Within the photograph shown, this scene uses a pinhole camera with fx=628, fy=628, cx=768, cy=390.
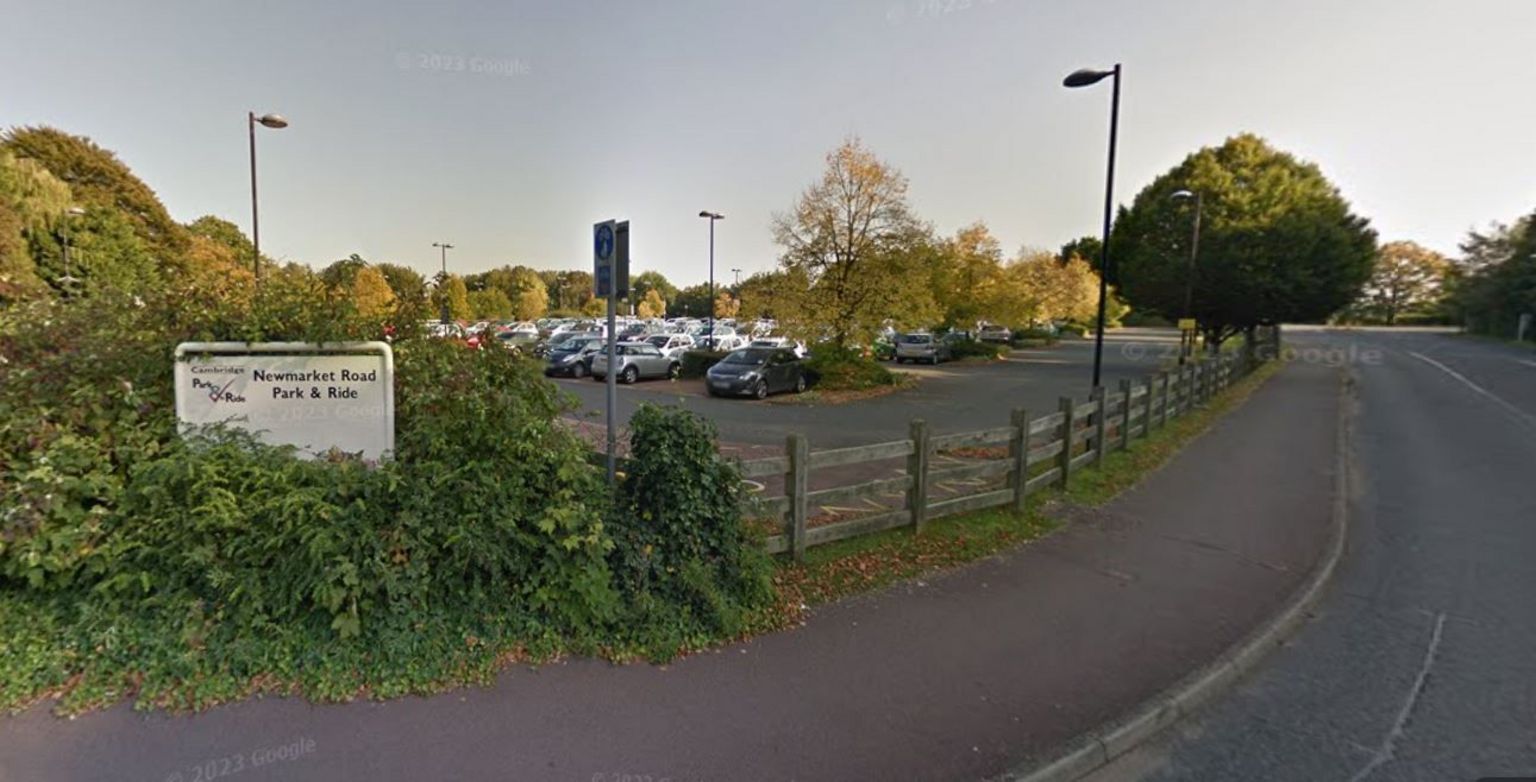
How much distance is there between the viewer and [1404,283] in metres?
82.1

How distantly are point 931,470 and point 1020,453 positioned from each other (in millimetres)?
1174

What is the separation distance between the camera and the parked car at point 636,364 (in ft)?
69.4

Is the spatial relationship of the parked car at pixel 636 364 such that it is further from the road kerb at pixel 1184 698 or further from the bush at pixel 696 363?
the road kerb at pixel 1184 698

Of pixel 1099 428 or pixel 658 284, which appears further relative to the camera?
pixel 658 284

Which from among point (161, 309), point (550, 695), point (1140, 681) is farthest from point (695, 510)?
point (161, 309)

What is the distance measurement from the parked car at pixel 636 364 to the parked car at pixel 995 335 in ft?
83.8

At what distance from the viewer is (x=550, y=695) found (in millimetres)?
3197

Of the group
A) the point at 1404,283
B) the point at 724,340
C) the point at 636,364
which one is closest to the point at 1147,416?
the point at 636,364

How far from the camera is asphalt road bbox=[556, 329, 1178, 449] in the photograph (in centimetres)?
1236

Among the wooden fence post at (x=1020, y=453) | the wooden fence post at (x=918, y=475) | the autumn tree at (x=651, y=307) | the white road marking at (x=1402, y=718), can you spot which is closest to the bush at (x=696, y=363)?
the wooden fence post at (x=1020, y=453)

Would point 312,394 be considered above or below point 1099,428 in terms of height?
above

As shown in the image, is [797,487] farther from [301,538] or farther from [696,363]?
[696,363]

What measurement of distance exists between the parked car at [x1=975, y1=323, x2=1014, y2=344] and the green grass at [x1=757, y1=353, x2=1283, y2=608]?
114ft

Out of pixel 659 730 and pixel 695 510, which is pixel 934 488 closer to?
pixel 695 510
